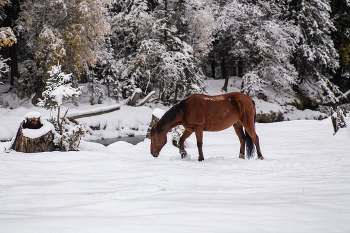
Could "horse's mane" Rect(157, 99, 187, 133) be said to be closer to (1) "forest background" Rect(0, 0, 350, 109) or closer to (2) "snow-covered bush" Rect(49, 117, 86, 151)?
(2) "snow-covered bush" Rect(49, 117, 86, 151)

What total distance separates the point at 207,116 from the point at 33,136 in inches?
151

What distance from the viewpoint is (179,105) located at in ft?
16.5

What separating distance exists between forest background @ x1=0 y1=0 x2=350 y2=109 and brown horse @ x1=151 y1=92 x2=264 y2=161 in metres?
10.4

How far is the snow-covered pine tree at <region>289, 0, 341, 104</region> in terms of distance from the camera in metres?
23.2

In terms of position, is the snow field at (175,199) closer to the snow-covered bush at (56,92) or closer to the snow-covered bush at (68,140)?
the snow-covered bush at (68,140)

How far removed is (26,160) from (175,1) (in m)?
18.7

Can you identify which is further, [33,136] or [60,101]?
[60,101]

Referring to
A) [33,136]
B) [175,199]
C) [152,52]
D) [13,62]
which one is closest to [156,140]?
[33,136]

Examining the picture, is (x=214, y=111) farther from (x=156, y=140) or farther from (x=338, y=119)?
(x=338, y=119)

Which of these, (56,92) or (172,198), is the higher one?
(56,92)

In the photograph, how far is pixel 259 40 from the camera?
2178 centimetres

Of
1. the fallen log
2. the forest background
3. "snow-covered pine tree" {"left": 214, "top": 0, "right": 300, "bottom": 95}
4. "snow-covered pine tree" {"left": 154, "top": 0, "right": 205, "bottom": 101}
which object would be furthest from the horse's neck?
"snow-covered pine tree" {"left": 214, "top": 0, "right": 300, "bottom": 95}

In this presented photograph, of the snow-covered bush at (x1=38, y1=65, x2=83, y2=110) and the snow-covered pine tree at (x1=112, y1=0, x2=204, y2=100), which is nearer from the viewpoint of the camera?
the snow-covered bush at (x1=38, y1=65, x2=83, y2=110)

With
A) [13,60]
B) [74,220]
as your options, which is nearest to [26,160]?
[74,220]
